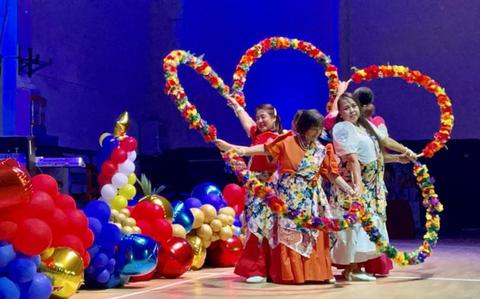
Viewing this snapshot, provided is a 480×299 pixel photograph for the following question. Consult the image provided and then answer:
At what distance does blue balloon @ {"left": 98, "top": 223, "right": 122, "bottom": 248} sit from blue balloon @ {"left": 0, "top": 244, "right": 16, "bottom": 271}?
1.28 meters

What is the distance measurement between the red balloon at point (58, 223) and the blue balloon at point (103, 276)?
2.05ft

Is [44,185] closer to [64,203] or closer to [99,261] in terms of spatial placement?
[64,203]

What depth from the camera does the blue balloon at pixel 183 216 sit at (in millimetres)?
6840

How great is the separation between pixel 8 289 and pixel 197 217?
2977 mm

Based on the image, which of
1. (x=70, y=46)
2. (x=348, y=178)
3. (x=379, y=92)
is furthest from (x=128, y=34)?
(x=348, y=178)

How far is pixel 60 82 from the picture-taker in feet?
39.7

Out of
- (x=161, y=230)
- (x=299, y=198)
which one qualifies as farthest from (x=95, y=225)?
(x=299, y=198)

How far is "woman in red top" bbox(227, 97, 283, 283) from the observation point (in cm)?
598

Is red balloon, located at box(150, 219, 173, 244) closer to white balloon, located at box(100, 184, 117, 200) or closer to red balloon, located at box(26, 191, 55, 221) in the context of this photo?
white balloon, located at box(100, 184, 117, 200)

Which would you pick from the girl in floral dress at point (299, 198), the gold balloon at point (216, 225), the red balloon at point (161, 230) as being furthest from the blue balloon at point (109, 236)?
the gold balloon at point (216, 225)

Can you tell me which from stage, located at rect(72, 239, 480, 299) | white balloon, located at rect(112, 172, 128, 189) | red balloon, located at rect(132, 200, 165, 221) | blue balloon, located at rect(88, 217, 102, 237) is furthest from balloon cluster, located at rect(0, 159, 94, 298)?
white balloon, located at rect(112, 172, 128, 189)

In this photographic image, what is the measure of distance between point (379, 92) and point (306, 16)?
1.71 metres

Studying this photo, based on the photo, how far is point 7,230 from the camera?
14.1 ft

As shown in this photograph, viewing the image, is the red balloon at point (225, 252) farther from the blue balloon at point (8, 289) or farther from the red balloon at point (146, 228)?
the blue balloon at point (8, 289)
